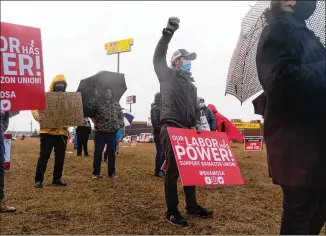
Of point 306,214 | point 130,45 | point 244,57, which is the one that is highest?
point 130,45

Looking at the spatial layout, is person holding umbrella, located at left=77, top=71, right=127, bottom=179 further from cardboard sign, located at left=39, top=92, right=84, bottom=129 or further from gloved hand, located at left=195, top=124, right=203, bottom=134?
gloved hand, located at left=195, top=124, right=203, bottom=134

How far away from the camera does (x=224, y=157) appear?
384 cm

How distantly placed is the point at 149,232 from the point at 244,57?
1.91m

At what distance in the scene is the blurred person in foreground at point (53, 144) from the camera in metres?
6.15

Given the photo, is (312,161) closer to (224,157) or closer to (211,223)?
(224,157)

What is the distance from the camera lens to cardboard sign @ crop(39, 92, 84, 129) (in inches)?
231

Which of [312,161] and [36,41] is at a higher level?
[36,41]

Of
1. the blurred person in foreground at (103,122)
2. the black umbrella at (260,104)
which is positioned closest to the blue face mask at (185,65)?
the black umbrella at (260,104)

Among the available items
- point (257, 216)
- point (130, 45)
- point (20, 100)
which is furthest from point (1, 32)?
point (130, 45)

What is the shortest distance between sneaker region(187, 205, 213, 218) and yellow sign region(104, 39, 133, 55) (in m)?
43.7

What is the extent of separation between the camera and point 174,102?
4.14 metres

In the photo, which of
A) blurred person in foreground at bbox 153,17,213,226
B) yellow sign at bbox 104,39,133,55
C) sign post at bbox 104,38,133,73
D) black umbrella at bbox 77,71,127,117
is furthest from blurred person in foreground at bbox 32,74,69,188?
yellow sign at bbox 104,39,133,55

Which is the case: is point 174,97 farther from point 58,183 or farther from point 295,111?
point 58,183

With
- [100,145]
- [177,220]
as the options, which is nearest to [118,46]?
[100,145]
